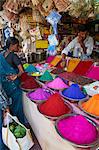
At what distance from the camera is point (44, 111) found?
1749mm

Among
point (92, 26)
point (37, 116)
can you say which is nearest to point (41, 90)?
point (37, 116)

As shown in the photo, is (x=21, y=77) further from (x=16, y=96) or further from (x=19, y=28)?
(x=19, y=28)

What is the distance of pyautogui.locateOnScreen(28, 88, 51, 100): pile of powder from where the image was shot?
2.07 meters

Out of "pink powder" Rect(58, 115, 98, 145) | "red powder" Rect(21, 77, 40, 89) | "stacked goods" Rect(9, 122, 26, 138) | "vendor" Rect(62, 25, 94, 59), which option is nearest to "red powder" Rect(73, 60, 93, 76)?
"vendor" Rect(62, 25, 94, 59)

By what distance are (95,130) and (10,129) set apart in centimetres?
75

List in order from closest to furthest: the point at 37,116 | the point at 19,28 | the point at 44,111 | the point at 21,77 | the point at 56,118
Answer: the point at 56,118, the point at 44,111, the point at 37,116, the point at 21,77, the point at 19,28

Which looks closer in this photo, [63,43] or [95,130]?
[95,130]

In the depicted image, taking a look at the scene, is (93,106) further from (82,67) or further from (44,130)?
(82,67)

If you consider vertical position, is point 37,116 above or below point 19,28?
below

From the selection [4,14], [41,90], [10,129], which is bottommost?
[10,129]

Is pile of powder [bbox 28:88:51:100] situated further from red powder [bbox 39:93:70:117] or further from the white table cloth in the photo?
red powder [bbox 39:93:70:117]

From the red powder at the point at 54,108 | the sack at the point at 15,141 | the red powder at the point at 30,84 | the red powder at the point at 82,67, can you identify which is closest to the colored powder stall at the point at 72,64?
the red powder at the point at 82,67

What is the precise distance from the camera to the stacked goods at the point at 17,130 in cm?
182

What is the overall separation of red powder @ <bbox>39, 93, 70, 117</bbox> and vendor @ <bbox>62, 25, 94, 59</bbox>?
64.0 inches
